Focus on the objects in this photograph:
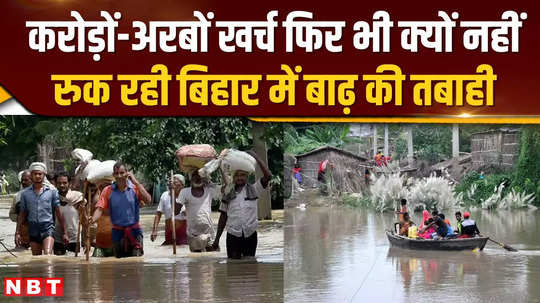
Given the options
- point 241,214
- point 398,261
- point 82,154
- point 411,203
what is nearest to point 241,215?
point 241,214

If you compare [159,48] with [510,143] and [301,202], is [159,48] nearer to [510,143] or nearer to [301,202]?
[301,202]

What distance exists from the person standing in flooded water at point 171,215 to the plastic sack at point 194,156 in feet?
0.55

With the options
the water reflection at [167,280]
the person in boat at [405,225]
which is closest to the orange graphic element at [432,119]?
the water reflection at [167,280]

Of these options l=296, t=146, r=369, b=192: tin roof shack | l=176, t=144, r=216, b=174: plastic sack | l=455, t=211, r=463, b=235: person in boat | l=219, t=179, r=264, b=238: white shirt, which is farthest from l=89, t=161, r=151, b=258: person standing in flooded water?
l=455, t=211, r=463, b=235: person in boat

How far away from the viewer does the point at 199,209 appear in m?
14.1

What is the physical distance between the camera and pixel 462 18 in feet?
42.9

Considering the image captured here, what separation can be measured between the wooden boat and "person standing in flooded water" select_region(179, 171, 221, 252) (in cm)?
220

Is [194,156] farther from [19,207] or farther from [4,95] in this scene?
[4,95]

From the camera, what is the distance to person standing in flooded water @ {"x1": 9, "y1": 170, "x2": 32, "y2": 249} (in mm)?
13938

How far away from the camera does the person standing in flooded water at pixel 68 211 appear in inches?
550

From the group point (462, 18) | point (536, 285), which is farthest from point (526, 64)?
point (536, 285)

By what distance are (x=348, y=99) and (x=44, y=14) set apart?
3.37m

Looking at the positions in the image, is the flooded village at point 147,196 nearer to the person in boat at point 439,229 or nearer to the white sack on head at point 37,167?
the white sack on head at point 37,167

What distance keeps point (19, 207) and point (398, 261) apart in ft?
14.7
